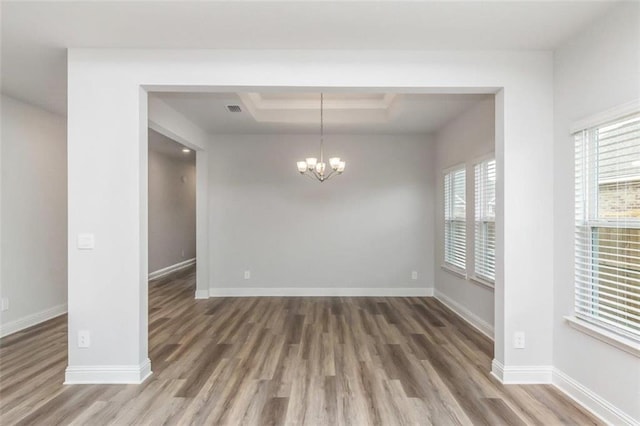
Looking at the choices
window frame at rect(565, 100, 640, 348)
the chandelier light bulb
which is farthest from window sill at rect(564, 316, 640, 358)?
the chandelier light bulb

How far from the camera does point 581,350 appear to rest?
2561 millimetres

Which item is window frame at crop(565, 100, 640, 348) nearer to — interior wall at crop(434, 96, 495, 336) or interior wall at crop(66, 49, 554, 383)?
interior wall at crop(66, 49, 554, 383)

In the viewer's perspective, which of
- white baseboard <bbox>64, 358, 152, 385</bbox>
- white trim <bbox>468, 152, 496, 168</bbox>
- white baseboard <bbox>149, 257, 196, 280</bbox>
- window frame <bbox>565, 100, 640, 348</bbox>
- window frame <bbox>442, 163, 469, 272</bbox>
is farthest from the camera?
white baseboard <bbox>149, 257, 196, 280</bbox>

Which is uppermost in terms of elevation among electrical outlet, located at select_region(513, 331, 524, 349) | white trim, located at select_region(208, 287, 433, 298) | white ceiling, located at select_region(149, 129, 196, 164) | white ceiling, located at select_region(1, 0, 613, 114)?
white ceiling, located at select_region(149, 129, 196, 164)

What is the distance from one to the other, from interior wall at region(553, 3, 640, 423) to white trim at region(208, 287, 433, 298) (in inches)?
124

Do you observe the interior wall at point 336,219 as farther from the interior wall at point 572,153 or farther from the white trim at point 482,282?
the interior wall at point 572,153

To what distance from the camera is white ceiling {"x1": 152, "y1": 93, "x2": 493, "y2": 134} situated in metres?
4.54

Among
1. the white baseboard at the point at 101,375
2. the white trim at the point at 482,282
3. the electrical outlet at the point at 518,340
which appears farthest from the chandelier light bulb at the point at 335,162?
the white baseboard at the point at 101,375

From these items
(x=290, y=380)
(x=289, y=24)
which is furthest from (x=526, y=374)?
(x=289, y=24)

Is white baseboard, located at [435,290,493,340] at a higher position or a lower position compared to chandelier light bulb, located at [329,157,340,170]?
lower

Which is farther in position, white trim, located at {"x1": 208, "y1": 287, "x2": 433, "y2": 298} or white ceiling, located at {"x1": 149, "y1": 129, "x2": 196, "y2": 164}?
white ceiling, located at {"x1": 149, "y1": 129, "x2": 196, "y2": 164}

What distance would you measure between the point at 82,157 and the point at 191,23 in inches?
56.1

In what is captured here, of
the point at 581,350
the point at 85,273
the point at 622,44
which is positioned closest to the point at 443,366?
the point at 581,350

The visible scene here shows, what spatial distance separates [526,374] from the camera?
2879 mm
